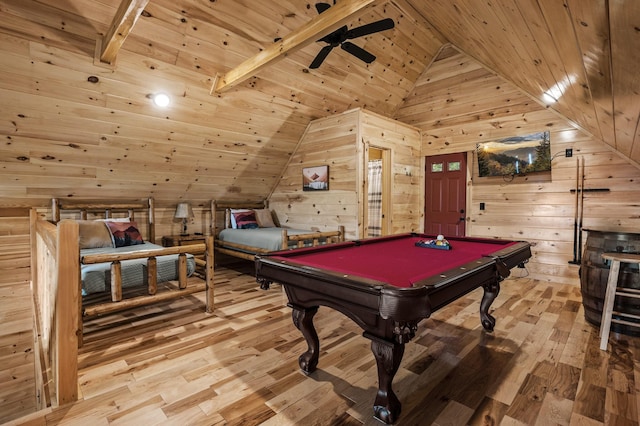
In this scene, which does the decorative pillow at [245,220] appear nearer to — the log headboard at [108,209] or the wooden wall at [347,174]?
the wooden wall at [347,174]

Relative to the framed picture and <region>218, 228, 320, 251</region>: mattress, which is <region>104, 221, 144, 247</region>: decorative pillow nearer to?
<region>218, 228, 320, 251</region>: mattress

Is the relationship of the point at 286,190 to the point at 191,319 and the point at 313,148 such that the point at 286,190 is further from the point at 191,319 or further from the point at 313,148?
the point at 191,319

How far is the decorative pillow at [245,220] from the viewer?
17.8ft

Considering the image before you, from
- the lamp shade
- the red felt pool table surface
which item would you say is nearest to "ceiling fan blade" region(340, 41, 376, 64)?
the red felt pool table surface

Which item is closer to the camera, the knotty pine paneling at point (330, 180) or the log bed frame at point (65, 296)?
the log bed frame at point (65, 296)

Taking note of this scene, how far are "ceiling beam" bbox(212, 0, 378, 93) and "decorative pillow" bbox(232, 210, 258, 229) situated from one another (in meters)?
2.26

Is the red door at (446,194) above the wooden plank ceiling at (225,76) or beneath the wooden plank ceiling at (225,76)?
beneath

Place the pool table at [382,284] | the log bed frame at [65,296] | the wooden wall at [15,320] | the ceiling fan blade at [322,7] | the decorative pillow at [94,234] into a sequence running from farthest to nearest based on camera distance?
the decorative pillow at [94,234] → the ceiling fan blade at [322,7] → the wooden wall at [15,320] → the log bed frame at [65,296] → the pool table at [382,284]

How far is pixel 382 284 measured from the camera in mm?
1391

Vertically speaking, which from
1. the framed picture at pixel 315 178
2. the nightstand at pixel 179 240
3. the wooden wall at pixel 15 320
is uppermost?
the framed picture at pixel 315 178

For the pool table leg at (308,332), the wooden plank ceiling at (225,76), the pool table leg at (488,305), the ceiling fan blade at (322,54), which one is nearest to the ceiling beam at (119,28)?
the wooden plank ceiling at (225,76)

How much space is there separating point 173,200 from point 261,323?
3069mm

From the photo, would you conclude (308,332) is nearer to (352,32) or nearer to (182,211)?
(352,32)

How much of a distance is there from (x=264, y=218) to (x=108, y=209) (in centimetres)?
233
